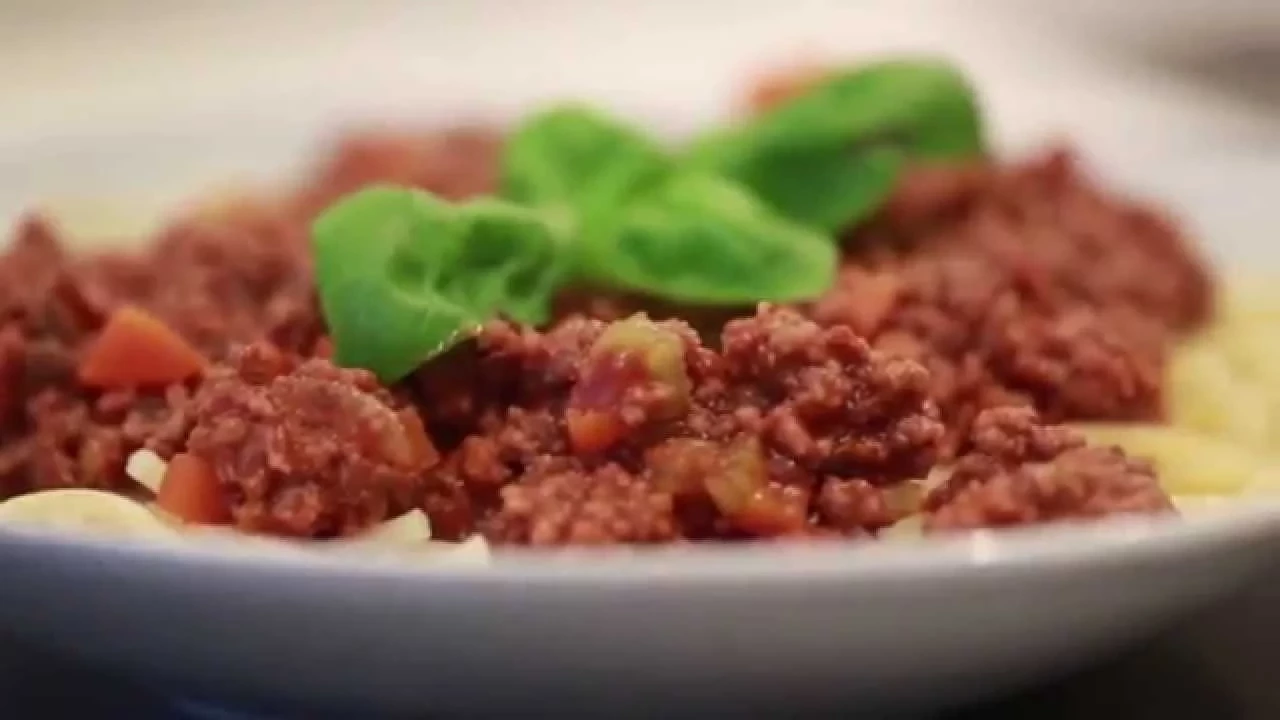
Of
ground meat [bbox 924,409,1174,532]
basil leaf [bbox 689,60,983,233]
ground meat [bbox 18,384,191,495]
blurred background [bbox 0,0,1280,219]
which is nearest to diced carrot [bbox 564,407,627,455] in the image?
ground meat [bbox 924,409,1174,532]

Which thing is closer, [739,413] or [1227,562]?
[1227,562]

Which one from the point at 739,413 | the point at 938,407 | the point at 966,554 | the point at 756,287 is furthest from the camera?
the point at 756,287

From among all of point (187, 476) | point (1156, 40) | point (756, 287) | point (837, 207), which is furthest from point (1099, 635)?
point (1156, 40)

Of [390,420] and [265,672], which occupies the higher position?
[390,420]

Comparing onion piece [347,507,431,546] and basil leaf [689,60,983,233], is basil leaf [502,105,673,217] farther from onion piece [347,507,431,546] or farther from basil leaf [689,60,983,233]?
onion piece [347,507,431,546]

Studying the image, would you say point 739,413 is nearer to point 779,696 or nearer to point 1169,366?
point 779,696
